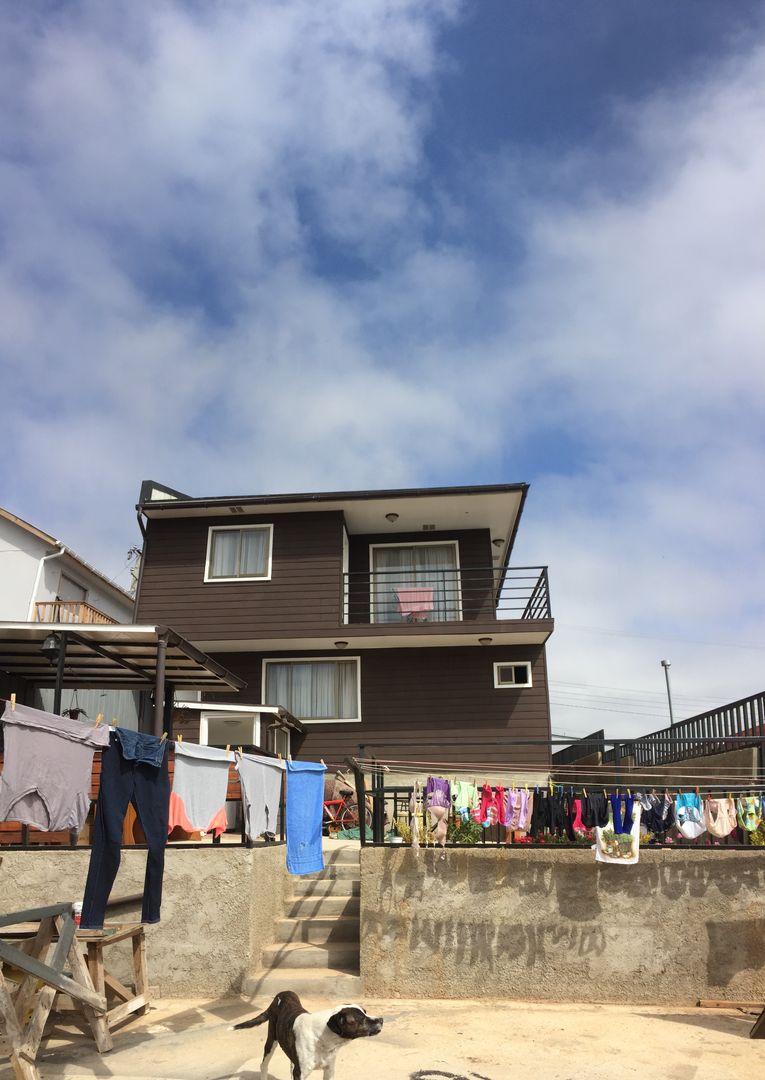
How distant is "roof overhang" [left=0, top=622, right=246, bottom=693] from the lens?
9838 mm

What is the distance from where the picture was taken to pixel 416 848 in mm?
8156

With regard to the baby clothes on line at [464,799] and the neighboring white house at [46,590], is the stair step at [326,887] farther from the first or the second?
the neighboring white house at [46,590]

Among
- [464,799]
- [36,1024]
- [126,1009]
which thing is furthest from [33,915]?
[464,799]

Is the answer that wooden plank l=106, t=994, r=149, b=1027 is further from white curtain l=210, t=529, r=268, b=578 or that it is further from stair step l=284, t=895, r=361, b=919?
white curtain l=210, t=529, r=268, b=578

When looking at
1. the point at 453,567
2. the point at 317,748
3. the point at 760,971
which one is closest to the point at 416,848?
the point at 760,971

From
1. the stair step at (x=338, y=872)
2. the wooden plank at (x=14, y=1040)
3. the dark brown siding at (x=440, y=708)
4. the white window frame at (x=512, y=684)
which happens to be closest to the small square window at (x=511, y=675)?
the white window frame at (x=512, y=684)

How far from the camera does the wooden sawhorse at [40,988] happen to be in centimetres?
538

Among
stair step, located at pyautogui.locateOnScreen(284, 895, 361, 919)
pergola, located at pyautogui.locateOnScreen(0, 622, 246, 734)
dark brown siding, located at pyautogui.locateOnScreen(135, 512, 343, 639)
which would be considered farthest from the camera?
dark brown siding, located at pyautogui.locateOnScreen(135, 512, 343, 639)

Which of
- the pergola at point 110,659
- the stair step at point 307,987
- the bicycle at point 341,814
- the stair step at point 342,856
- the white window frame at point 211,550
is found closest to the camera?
the stair step at point 307,987

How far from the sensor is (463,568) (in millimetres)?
18453

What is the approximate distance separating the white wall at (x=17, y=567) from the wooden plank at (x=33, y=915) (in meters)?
16.9

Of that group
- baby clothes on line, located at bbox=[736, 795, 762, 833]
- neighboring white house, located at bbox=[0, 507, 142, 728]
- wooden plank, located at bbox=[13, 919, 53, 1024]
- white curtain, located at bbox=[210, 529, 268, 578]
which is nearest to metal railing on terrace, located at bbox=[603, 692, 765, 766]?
baby clothes on line, located at bbox=[736, 795, 762, 833]

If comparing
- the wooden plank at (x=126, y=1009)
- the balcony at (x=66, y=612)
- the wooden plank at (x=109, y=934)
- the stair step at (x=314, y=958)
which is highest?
the balcony at (x=66, y=612)

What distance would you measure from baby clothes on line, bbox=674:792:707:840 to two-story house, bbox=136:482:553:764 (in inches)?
306
